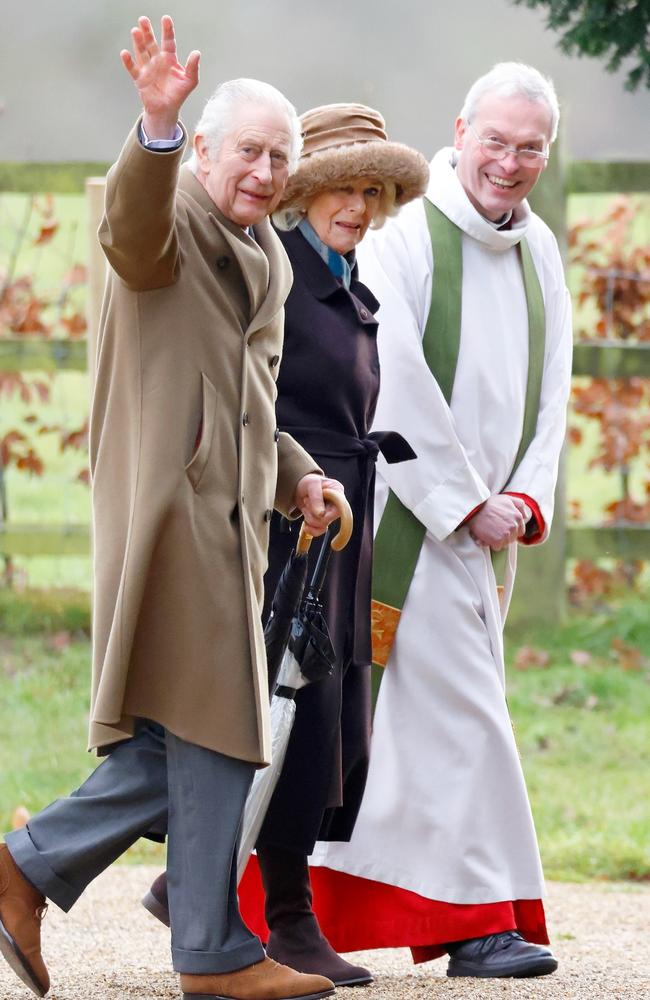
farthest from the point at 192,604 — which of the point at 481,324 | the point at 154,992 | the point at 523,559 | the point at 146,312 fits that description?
the point at 523,559

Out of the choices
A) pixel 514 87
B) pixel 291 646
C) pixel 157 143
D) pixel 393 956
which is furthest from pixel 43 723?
pixel 157 143

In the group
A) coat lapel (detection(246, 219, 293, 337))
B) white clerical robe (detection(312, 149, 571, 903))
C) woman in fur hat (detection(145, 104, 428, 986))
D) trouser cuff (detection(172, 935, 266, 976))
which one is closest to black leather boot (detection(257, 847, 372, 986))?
woman in fur hat (detection(145, 104, 428, 986))

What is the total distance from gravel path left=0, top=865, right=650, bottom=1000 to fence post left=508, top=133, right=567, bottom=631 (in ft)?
5.29

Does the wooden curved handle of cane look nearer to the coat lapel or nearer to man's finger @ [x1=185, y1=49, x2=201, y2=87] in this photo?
the coat lapel

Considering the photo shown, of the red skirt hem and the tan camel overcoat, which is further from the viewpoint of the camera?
the red skirt hem

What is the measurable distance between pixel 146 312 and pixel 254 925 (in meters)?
1.41

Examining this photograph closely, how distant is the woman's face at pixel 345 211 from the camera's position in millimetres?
3303

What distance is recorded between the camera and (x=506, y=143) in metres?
3.61

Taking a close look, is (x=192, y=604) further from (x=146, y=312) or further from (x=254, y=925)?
(x=254, y=925)

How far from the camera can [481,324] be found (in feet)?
12.1

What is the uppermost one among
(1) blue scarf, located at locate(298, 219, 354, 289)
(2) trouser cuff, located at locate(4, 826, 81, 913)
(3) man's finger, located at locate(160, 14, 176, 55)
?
(3) man's finger, located at locate(160, 14, 176, 55)

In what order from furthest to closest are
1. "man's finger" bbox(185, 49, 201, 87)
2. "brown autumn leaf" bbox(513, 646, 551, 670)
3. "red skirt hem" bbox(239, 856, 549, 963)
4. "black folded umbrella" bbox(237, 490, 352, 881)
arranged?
1. "brown autumn leaf" bbox(513, 646, 551, 670)
2. "red skirt hem" bbox(239, 856, 549, 963)
3. "black folded umbrella" bbox(237, 490, 352, 881)
4. "man's finger" bbox(185, 49, 201, 87)

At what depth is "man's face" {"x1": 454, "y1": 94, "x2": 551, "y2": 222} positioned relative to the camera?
359 cm

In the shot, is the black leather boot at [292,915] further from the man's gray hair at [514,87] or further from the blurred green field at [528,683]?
the blurred green field at [528,683]
